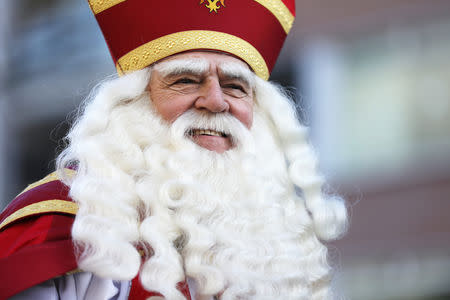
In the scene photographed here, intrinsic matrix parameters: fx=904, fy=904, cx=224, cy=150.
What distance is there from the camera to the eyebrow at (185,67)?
12.4 ft

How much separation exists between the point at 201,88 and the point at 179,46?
203 mm

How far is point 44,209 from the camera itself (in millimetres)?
3346

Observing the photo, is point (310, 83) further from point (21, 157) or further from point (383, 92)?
point (21, 157)

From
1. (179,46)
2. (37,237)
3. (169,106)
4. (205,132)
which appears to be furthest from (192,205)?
(179,46)

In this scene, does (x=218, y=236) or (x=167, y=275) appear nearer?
(x=167, y=275)

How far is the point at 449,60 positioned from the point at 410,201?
158cm

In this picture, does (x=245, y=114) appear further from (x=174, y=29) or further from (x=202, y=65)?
(x=174, y=29)

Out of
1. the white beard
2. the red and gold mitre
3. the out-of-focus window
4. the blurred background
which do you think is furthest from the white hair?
the out-of-focus window

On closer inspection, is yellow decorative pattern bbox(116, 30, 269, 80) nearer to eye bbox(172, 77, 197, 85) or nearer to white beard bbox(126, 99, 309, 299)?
eye bbox(172, 77, 197, 85)

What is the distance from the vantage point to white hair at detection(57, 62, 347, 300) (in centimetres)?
327

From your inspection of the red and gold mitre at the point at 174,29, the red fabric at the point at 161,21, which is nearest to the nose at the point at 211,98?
the red and gold mitre at the point at 174,29

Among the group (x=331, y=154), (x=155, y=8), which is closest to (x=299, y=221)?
(x=155, y=8)

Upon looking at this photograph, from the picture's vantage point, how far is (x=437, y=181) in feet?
32.2

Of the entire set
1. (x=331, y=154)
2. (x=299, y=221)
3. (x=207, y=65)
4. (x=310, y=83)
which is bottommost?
(x=299, y=221)
